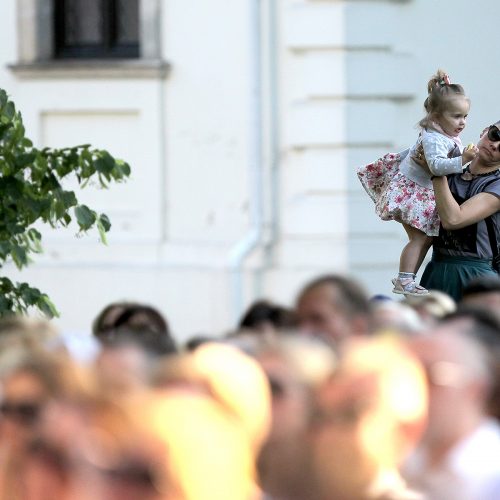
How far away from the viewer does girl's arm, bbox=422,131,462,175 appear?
18.6 ft

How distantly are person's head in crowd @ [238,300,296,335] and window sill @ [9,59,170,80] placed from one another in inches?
260

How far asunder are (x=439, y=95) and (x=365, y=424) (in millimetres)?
3552

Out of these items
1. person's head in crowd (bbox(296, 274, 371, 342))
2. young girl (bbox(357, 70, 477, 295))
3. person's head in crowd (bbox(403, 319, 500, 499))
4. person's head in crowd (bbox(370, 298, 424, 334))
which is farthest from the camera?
young girl (bbox(357, 70, 477, 295))

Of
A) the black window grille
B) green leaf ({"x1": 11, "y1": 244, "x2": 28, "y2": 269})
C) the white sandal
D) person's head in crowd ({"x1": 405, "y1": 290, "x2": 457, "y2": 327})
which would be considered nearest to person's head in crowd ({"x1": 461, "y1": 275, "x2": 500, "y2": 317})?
person's head in crowd ({"x1": 405, "y1": 290, "x2": 457, "y2": 327})

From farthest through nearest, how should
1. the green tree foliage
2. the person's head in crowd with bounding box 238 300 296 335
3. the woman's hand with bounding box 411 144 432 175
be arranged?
the woman's hand with bounding box 411 144 432 175
the green tree foliage
the person's head in crowd with bounding box 238 300 296 335

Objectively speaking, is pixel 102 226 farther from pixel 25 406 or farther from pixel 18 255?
pixel 25 406

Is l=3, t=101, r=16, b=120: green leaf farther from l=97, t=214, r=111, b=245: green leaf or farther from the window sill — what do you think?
the window sill

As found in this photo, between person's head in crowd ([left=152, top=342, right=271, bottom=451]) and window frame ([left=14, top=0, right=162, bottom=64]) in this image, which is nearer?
A: person's head in crowd ([left=152, top=342, right=271, bottom=451])

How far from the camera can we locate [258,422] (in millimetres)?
2441

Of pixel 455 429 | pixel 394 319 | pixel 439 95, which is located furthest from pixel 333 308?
pixel 439 95

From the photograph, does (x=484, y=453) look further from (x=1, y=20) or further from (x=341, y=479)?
(x=1, y=20)

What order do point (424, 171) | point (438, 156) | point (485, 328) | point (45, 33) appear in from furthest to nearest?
point (45, 33) < point (424, 171) < point (438, 156) < point (485, 328)

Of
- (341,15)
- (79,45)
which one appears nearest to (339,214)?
(341,15)

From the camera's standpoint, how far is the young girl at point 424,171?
5777 millimetres
